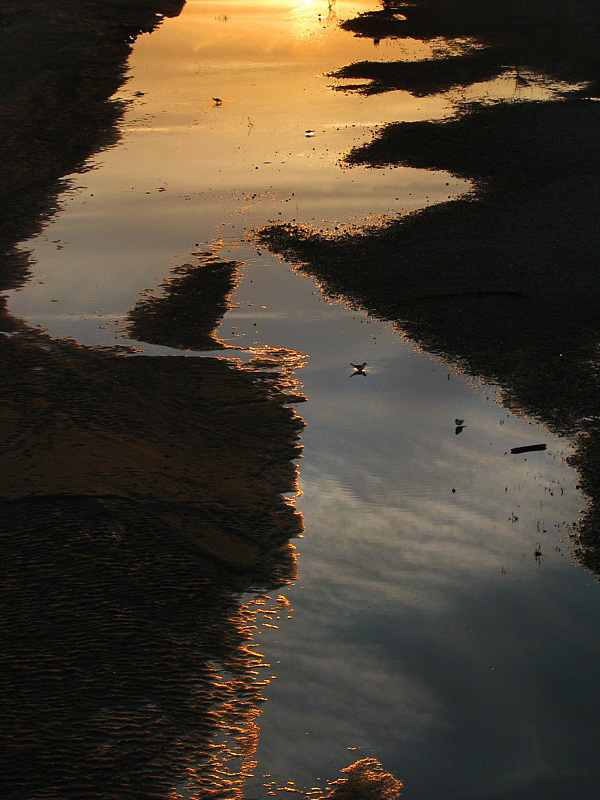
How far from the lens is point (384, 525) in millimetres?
8758

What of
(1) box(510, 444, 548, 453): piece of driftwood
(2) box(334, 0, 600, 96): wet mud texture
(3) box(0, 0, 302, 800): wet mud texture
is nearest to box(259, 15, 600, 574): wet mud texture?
(1) box(510, 444, 548, 453): piece of driftwood

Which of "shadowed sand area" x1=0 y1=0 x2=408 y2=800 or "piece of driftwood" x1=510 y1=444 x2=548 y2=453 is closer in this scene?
"shadowed sand area" x1=0 y1=0 x2=408 y2=800

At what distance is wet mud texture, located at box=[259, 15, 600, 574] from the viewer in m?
10.8

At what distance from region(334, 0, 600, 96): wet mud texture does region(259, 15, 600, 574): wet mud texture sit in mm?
4590

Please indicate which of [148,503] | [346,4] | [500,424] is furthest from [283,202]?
[346,4]

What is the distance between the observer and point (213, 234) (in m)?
16.1

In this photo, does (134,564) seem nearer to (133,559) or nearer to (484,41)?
(133,559)

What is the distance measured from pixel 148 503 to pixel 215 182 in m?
11.3

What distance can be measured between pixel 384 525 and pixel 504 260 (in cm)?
644

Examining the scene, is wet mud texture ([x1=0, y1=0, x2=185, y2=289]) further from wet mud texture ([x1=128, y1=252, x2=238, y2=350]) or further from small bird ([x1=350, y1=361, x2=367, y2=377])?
small bird ([x1=350, y1=361, x2=367, y2=377])

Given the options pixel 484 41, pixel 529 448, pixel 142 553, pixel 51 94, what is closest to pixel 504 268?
pixel 529 448

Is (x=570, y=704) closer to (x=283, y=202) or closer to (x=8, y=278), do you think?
(x=8, y=278)

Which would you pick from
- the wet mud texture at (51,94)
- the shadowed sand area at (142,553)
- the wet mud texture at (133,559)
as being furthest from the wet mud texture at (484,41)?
the wet mud texture at (133,559)

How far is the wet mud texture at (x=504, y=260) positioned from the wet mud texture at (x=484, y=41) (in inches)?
181
